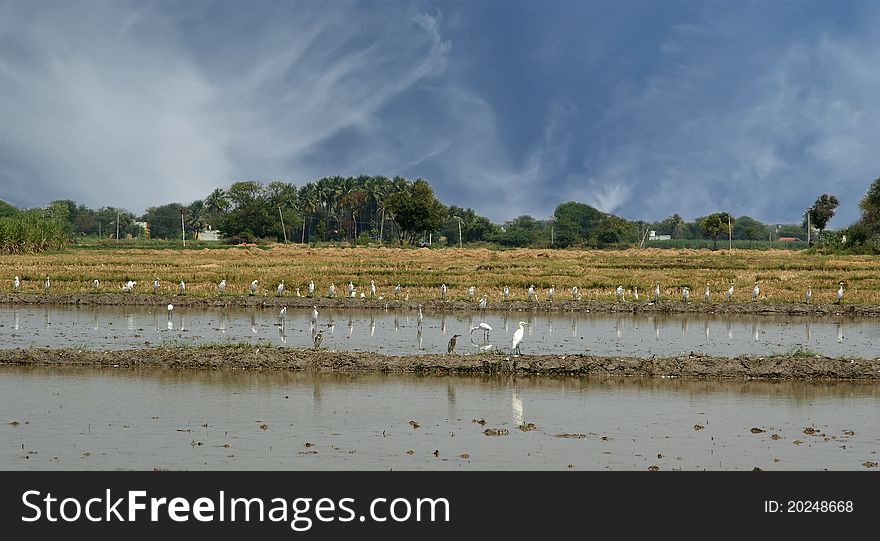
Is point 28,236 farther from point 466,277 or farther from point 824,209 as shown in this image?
point 824,209

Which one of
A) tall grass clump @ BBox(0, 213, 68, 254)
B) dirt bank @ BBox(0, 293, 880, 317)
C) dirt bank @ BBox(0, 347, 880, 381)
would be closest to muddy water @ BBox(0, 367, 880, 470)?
dirt bank @ BBox(0, 347, 880, 381)

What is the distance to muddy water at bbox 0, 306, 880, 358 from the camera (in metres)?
25.9

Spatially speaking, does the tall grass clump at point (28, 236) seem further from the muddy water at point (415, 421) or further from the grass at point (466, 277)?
the muddy water at point (415, 421)

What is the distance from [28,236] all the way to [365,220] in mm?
86084

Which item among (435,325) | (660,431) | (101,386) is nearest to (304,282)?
(435,325)

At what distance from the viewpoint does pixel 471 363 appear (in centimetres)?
2141

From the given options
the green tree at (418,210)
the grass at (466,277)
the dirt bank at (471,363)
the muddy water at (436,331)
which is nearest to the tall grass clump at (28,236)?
the grass at (466,277)

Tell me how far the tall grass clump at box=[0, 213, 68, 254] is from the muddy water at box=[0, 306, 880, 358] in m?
48.3

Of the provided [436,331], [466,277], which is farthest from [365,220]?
[436,331]

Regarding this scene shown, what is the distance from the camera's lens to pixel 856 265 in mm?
61906

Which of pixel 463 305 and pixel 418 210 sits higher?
pixel 418 210

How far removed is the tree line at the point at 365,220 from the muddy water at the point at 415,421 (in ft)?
312
